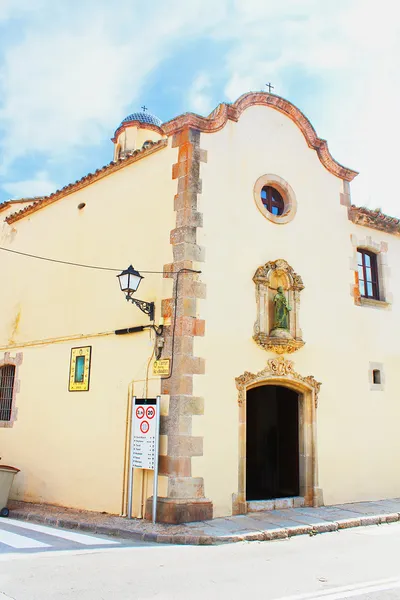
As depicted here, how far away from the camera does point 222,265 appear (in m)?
10.2

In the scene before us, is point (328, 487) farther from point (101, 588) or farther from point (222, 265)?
point (101, 588)

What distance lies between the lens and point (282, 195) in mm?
11625

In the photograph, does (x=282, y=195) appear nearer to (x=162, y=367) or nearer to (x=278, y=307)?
(x=278, y=307)

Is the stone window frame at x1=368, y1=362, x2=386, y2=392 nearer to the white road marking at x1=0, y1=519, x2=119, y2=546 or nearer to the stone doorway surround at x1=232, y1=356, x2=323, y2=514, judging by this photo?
the stone doorway surround at x1=232, y1=356, x2=323, y2=514

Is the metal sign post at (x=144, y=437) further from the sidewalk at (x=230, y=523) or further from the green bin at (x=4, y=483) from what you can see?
the green bin at (x=4, y=483)

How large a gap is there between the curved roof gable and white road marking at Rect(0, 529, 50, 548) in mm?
6922

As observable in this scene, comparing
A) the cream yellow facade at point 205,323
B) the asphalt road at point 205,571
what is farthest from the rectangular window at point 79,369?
the asphalt road at point 205,571

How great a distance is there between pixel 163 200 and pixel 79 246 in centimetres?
269

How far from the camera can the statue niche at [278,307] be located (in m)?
10.4

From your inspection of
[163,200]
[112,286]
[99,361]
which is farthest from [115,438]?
[163,200]

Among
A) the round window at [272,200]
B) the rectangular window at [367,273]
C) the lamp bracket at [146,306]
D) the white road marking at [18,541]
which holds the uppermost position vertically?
the round window at [272,200]

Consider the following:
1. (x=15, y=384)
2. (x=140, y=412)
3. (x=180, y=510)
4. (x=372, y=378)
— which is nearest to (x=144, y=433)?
(x=140, y=412)

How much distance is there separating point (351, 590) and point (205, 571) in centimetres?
151

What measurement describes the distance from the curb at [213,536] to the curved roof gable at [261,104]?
661 cm
